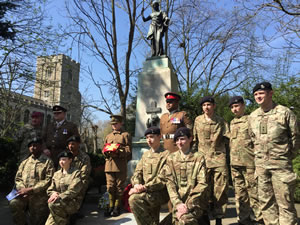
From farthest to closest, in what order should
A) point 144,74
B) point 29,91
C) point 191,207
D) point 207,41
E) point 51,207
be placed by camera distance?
point 207,41, point 29,91, point 144,74, point 51,207, point 191,207

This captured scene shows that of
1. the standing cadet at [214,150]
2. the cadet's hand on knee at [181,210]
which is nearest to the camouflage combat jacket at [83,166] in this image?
the cadet's hand on knee at [181,210]

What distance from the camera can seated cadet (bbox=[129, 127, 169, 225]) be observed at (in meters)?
3.15

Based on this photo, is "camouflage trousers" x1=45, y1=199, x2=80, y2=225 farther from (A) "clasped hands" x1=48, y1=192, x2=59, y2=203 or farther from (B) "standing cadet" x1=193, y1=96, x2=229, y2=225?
(B) "standing cadet" x1=193, y1=96, x2=229, y2=225

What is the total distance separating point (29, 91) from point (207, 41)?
11.9 meters

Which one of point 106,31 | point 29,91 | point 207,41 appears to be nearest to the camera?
point 29,91

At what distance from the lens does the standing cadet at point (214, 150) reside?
147 inches

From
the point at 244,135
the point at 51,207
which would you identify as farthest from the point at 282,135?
the point at 51,207

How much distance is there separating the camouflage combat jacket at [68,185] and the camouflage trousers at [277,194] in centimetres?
271

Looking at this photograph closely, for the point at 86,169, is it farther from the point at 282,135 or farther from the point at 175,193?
the point at 282,135

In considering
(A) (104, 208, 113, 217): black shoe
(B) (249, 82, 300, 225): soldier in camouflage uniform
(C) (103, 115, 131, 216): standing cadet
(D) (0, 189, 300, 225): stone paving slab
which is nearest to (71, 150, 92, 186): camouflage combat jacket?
(C) (103, 115, 131, 216): standing cadet

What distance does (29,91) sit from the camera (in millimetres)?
10156

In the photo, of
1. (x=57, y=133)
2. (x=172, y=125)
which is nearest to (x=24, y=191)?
(x=57, y=133)

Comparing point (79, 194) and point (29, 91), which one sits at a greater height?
point (29, 91)

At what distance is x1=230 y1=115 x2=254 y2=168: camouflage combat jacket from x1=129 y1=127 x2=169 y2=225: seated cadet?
1287 millimetres
